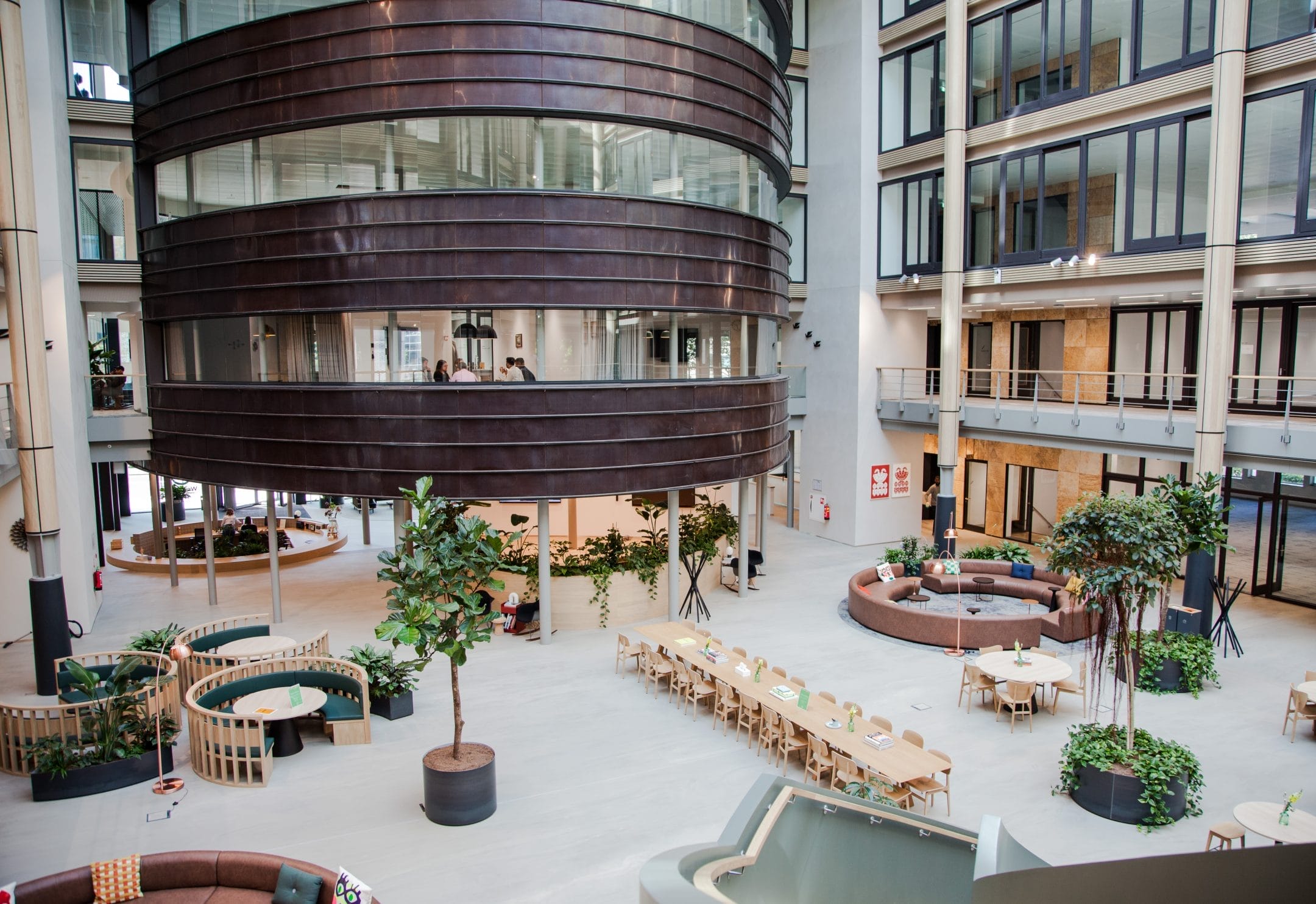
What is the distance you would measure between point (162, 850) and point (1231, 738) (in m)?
15.3

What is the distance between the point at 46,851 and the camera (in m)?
10.6

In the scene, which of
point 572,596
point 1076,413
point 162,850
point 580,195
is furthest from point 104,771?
point 1076,413

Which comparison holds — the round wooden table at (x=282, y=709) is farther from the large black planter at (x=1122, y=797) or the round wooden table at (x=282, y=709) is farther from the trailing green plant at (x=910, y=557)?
the trailing green plant at (x=910, y=557)

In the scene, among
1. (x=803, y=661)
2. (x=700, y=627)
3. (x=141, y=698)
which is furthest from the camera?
(x=700, y=627)

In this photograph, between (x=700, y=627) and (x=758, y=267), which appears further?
(x=758, y=267)

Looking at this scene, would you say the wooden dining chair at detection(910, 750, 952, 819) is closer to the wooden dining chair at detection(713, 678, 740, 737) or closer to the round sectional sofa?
the wooden dining chair at detection(713, 678, 740, 737)

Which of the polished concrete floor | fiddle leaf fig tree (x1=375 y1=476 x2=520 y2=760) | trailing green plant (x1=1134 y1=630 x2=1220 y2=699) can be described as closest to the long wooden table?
the polished concrete floor

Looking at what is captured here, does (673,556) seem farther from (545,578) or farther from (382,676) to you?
(382,676)

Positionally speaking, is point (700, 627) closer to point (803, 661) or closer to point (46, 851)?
point (803, 661)

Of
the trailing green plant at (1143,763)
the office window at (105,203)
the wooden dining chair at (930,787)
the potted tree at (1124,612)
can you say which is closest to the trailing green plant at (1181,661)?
the trailing green plant at (1143,763)

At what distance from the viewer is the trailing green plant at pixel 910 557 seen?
21.6 metres

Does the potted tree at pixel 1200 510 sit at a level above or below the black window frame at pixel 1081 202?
below

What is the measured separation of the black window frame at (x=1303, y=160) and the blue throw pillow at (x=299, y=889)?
1918 cm

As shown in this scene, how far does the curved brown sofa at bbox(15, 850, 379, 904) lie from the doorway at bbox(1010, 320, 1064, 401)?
23.0 meters
